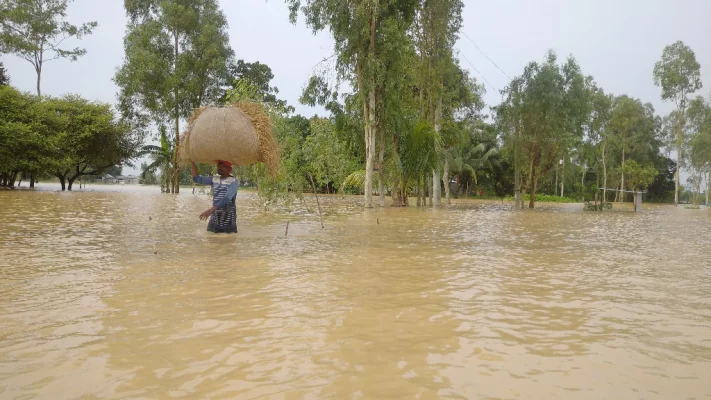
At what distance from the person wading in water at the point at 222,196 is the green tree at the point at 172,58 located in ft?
83.5

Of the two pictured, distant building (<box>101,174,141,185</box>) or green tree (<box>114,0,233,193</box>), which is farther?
distant building (<box>101,174,141,185</box>)

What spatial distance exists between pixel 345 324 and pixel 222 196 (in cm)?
699

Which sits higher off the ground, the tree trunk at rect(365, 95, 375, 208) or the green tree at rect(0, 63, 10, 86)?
the green tree at rect(0, 63, 10, 86)

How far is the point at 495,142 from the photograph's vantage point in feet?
162

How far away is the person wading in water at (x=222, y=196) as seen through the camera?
34.9 ft

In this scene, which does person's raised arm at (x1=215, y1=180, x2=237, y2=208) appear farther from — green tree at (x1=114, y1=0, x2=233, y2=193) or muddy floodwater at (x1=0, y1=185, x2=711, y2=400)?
green tree at (x1=114, y1=0, x2=233, y2=193)

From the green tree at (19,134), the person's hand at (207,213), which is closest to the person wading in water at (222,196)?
the person's hand at (207,213)

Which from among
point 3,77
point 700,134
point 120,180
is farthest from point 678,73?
point 120,180

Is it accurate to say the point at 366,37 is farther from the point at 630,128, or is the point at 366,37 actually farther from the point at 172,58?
the point at 630,128

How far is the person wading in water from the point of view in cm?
1062

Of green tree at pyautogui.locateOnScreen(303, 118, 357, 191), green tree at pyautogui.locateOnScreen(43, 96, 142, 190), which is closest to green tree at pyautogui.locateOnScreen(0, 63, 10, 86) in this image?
green tree at pyautogui.locateOnScreen(43, 96, 142, 190)

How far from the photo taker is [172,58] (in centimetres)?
3662

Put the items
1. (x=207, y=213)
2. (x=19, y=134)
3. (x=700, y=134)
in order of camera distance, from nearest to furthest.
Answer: (x=207, y=213), (x=19, y=134), (x=700, y=134)

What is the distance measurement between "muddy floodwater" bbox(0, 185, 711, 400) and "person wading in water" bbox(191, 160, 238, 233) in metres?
1.92
